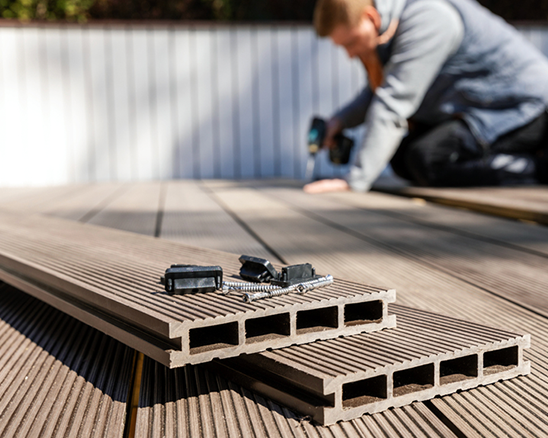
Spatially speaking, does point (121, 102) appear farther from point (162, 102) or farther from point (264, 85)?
point (264, 85)

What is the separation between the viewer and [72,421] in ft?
1.66

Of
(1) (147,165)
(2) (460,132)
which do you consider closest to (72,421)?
(2) (460,132)

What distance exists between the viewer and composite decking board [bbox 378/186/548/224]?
1.74 metres

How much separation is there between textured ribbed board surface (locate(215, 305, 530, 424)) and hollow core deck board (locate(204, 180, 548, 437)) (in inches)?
1.1

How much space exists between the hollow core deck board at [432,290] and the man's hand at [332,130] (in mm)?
1811

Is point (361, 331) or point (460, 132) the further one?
point (460, 132)

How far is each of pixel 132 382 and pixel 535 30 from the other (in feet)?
18.4

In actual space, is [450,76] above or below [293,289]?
above

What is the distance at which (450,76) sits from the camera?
2.81 m

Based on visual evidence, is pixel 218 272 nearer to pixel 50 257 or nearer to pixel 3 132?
pixel 50 257

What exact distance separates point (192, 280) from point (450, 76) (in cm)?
254

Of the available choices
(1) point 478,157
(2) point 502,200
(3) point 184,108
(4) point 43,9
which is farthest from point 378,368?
(4) point 43,9

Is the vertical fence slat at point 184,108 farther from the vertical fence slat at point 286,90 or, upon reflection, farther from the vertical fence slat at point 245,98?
the vertical fence slat at point 286,90

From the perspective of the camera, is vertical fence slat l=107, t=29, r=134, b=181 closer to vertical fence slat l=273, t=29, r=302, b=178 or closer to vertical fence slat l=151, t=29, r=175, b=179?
vertical fence slat l=151, t=29, r=175, b=179
